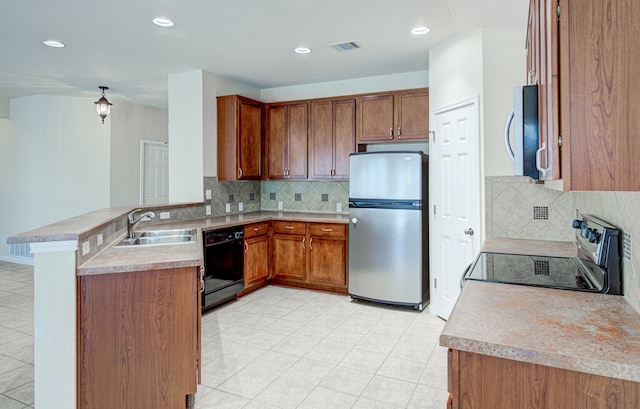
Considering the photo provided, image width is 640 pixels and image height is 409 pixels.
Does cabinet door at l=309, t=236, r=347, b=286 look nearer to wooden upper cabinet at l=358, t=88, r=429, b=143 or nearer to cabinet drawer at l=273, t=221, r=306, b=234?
cabinet drawer at l=273, t=221, r=306, b=234

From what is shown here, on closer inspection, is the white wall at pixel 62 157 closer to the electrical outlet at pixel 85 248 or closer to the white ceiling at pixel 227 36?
the white ceiling at pixel 227 36

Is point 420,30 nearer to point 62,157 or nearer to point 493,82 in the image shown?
point 493,82

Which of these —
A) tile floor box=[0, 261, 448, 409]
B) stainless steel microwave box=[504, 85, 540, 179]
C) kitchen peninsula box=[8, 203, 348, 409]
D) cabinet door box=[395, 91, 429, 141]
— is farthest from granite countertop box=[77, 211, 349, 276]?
cabinet door box=[395, 91, 429, 141]

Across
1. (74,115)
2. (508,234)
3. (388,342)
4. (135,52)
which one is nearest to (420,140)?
(508,234)

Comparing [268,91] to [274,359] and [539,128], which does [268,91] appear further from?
[539,128]

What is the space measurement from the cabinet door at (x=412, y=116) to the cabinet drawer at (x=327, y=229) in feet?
4.03

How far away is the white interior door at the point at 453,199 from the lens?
3.26 m

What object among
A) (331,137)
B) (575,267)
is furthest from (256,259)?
(575,267)

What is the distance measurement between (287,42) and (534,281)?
2999 millimetres

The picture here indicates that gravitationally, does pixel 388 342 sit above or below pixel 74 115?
below

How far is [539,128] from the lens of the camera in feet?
4.07

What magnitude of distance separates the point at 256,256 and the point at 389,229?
5.35ft

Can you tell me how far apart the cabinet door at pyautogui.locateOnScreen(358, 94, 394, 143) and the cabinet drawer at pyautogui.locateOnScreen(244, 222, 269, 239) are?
156cm

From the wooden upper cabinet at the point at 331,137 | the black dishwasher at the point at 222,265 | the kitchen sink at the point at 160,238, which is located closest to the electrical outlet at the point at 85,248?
the kitchen sink at the point at 160,238
